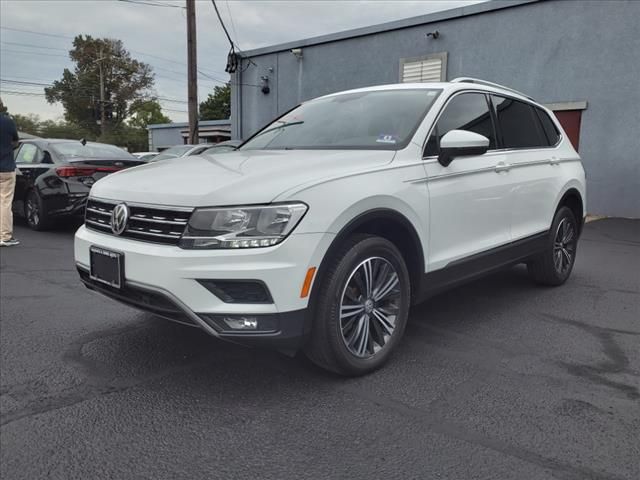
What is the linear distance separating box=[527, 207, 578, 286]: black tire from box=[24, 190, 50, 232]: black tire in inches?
268

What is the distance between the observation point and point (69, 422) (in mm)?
2496

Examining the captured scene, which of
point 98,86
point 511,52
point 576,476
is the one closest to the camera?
point 576,476

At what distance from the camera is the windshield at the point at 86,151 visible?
7.98 meters

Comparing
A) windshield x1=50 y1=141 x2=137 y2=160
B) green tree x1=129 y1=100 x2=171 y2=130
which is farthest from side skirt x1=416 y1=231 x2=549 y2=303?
green tree x1=129 y1=100 x2=171 y2=130

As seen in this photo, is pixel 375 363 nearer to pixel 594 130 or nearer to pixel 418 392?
pixel 418 392

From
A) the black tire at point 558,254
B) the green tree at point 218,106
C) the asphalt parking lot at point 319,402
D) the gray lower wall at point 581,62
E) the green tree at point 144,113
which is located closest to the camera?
the asphalt parking lot at point 319,402

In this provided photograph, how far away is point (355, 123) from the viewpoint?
3721 mm

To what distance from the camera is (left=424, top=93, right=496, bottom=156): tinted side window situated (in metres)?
3.49

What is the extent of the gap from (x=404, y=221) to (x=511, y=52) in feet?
33.0

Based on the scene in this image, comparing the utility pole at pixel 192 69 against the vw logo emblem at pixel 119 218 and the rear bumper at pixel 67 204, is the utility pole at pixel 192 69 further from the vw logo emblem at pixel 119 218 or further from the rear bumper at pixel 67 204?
the vw logo emblem at pixel 119 218

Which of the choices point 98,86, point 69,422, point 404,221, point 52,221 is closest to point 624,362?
point 404,221

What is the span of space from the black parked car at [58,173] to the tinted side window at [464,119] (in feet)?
18.5

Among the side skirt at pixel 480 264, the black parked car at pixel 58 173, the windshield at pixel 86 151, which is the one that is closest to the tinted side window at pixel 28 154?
the black parked car at pixel 58 173

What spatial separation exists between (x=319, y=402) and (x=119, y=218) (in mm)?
1451
